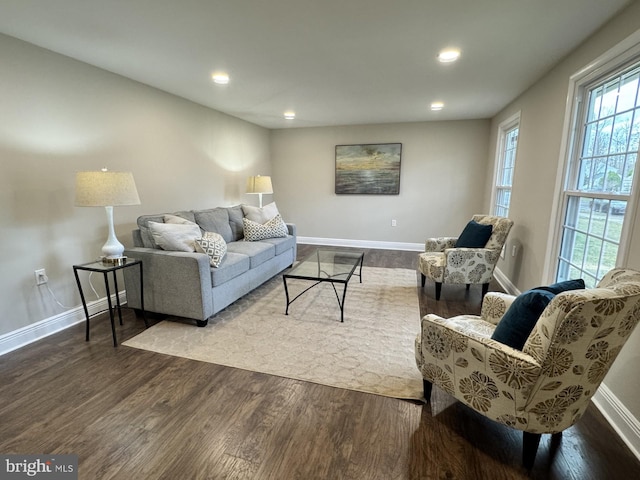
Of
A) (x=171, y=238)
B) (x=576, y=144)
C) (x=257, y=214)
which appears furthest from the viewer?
(x=257, y=214)

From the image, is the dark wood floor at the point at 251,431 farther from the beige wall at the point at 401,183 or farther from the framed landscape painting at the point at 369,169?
the framed landscape painting at the point at 369,169

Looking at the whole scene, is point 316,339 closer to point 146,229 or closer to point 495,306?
point 495,306

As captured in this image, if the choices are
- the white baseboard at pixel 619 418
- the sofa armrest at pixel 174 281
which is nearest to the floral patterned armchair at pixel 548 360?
the white baseboard at pixel 619 418

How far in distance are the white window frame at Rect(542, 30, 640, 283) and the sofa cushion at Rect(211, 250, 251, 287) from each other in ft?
9.29

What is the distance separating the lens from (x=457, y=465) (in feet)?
4.57

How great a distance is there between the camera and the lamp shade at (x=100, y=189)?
2275 mm

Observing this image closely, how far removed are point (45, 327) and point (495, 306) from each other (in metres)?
3.48

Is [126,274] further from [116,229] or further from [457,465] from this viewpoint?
[457,465]

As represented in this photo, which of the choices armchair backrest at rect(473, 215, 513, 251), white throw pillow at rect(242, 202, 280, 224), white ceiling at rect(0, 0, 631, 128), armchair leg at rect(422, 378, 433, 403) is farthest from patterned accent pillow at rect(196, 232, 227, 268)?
armchair backrest at rect(473, 215, 513, 251)

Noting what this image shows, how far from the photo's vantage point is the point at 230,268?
2926 millimetres

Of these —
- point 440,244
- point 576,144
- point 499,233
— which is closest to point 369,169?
point 440,244

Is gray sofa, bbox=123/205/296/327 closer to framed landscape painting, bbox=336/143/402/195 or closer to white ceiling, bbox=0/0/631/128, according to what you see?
white ceiling, bbox=0/0/631/128

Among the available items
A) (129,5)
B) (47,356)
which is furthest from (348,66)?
(47,356)

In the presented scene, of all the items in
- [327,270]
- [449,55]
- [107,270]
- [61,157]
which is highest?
[449,55]
